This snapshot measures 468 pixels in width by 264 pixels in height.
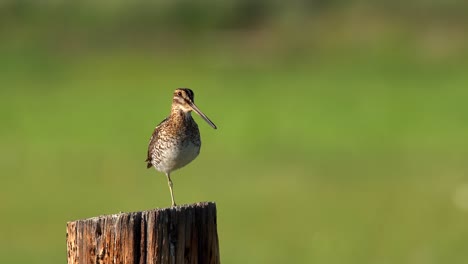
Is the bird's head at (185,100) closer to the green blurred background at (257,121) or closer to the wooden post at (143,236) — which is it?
the wooden post at (143,236)

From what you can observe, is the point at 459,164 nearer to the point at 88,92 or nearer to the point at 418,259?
the point at 418,259

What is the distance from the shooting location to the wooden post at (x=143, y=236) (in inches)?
205

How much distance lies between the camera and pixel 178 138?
8516 mm

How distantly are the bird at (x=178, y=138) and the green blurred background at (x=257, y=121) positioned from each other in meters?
4.32

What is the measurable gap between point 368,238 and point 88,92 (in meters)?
16.7

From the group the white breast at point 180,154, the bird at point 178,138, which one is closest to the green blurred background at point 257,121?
the bird at point 178,138

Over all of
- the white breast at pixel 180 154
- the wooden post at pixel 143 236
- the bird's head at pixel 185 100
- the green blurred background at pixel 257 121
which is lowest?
the wooden post at pixel 143 236

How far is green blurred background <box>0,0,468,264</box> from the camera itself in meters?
15.2

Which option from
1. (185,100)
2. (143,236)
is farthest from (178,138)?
(143,236)

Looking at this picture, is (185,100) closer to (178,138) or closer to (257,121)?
(178,138)

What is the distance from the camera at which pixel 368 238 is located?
1394cm

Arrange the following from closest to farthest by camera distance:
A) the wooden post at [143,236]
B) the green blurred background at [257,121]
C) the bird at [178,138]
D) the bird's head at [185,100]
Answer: the wooden post at [143,236]
the bird's head at [185,100]
the bird at [178,138]
the green blurred background at [257,121]

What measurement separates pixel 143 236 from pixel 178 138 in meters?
3.31

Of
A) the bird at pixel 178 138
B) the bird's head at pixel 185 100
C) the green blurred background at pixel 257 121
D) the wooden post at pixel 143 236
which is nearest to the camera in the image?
the wooden post at pixel 143 236
